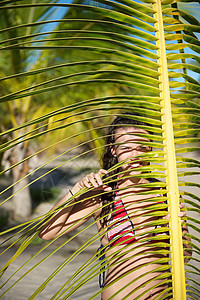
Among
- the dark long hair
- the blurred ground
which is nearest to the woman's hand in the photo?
the dark long hair

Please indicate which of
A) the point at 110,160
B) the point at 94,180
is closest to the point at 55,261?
the point at 110,160

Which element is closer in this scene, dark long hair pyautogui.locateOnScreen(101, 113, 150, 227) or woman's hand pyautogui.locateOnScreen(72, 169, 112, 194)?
woman's hand pyautogui.locateOnScreen(72, 169, 112, 194)

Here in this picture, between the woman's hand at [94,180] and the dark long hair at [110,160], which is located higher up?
the dark long hair at [110,160]

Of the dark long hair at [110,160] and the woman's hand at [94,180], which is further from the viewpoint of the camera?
the dark long hair at [110,160]

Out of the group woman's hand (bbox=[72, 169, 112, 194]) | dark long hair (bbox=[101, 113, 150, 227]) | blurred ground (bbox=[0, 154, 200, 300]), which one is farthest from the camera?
blurred ground (bbox=[0, 154, 200, 300])

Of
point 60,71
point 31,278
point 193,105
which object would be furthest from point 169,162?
point 31,278

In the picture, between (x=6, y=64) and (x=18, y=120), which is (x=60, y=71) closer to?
(x=6, y=64)

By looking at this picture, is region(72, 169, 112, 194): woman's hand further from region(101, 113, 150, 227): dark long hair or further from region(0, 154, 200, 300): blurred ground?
region(0, 154, 200, 300): blurred ground

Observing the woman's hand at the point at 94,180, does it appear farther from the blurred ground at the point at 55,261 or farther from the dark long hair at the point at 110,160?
the blurred ground at the point at 55,261

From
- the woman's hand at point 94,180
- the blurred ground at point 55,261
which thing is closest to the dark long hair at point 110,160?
the woman's hand at point 94,180

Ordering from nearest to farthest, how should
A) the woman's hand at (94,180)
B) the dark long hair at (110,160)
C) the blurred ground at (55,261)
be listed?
the woman's hand at (94,180) → the dark long hair at (110,160) → the blurred ground at (55,261)

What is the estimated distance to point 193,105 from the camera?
478mm

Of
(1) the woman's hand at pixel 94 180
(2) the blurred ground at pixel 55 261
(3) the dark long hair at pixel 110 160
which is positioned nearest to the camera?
(1) the woman's hand at pixel 94 180

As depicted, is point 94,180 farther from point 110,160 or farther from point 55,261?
point 55,261
